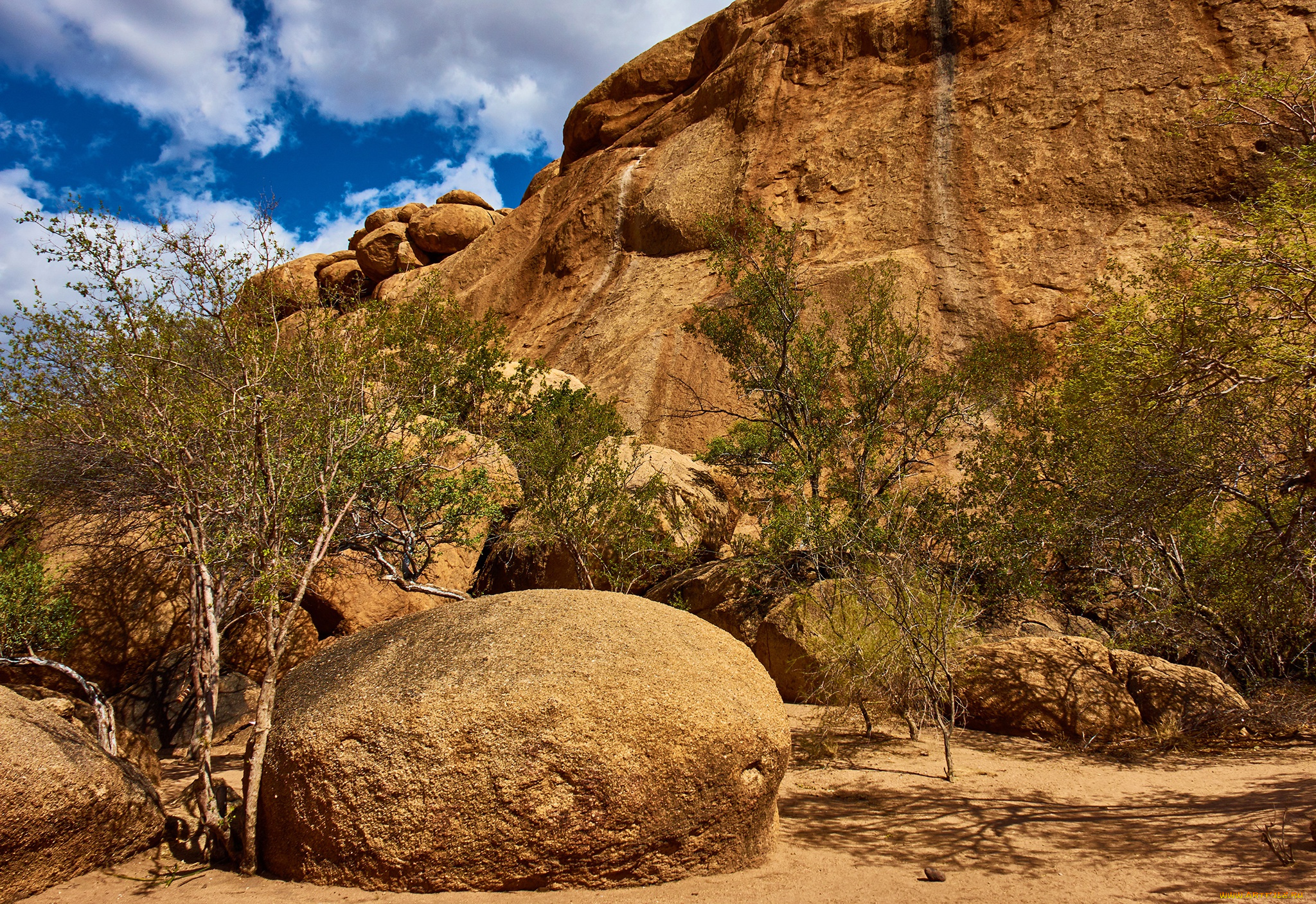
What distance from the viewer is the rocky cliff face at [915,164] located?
69.8 ft

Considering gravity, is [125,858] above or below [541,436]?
below

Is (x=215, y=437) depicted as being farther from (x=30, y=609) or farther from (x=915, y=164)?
(x=915, y=164)

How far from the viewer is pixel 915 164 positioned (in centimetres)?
2412

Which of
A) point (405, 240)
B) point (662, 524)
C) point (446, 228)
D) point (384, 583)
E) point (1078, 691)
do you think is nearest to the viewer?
point (1078, 691)

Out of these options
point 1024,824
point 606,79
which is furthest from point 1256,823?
point 606,79

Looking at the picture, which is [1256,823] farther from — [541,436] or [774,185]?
[774,185]

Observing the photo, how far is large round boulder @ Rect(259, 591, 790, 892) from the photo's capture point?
15.6 feet

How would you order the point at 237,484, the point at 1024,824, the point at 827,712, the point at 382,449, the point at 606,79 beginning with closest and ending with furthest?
the point at 1024,824 < the point at 237,484 < the point at 382,449 < the point at 827,712 < the point at 606,79

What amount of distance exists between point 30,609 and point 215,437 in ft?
15.1

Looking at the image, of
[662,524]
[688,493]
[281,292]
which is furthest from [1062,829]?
[688,493]

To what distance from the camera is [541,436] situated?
1388 cm

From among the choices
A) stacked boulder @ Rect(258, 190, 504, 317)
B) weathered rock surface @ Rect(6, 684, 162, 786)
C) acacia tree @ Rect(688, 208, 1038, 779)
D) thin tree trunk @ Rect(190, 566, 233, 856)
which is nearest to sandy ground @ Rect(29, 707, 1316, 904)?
thin tree trunk @ Rect(190, 566, 233, 856)

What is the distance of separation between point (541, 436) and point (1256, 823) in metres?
10.8

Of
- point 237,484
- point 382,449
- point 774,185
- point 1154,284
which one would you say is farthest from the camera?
point 774,185
